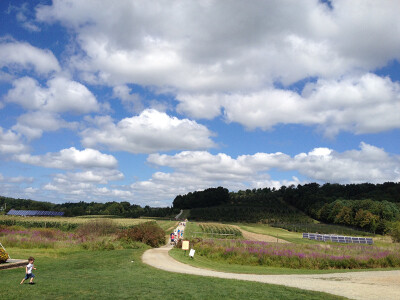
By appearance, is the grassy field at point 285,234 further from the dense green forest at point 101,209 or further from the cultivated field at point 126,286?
the dense green forest at point 101,209

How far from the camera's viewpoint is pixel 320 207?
119m

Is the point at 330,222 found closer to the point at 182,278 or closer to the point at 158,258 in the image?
the point at 158,258

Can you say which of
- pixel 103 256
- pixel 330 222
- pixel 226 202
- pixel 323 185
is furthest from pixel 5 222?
pixel 323 185

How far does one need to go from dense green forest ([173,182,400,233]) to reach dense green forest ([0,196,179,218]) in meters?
15.1

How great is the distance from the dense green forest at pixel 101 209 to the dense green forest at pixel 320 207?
15.1 meters

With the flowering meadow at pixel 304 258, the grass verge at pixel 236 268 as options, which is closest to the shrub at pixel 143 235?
the grass verge at pixel 236 268

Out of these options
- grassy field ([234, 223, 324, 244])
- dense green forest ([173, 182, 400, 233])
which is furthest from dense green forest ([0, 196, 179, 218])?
grassy field ([234, 223, 324, 244])

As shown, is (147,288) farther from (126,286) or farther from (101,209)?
(101,209)

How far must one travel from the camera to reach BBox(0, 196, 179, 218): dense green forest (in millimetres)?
134375

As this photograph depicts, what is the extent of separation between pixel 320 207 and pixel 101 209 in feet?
347

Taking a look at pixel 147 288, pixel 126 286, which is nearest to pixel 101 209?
pixel 126 286

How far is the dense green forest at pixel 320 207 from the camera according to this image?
88875 millimetres

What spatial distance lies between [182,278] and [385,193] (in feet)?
469

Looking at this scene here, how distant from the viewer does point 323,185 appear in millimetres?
178375
